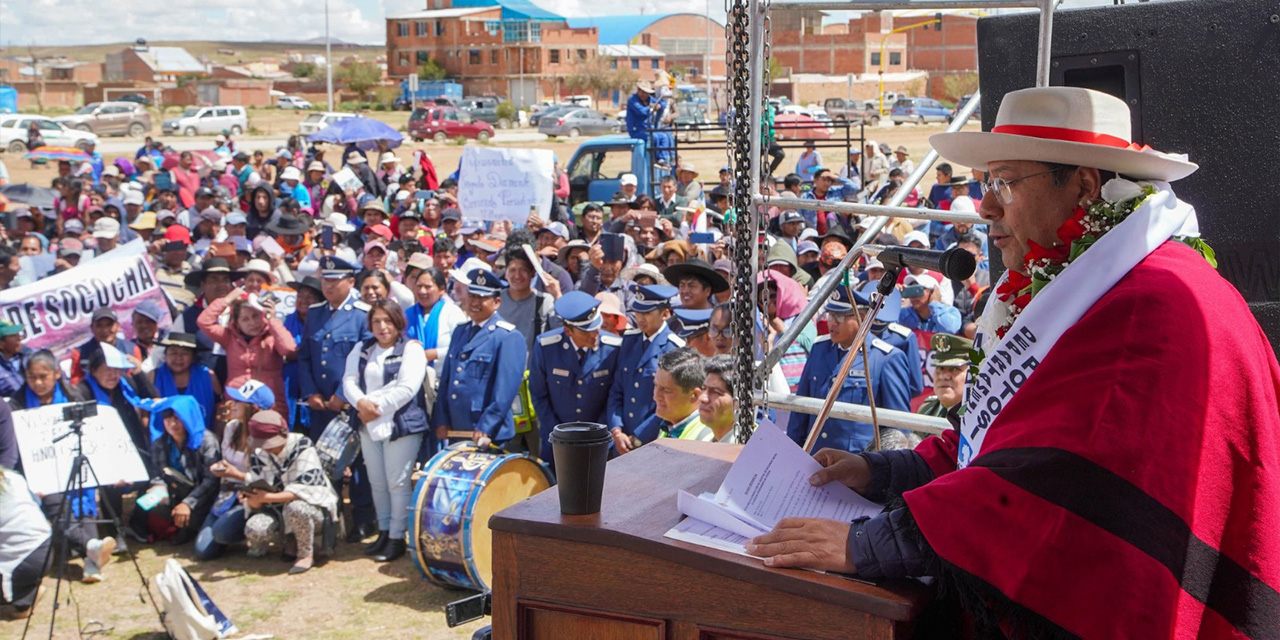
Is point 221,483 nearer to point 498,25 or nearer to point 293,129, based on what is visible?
point 293,129

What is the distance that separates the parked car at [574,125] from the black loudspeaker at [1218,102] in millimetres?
41190

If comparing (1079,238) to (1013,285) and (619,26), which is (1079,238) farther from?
(619,26)

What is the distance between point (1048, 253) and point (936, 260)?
30cm

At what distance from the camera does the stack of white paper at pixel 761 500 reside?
237 centimetres

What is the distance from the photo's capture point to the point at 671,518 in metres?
2.46

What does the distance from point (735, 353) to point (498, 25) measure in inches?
3347

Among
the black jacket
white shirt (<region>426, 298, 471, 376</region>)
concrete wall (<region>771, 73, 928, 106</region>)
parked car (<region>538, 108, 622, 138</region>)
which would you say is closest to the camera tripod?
the black jacket

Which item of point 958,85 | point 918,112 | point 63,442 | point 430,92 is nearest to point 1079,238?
point 63,442

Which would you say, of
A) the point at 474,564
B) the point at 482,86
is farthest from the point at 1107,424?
the point at 482,86

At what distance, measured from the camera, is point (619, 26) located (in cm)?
9650

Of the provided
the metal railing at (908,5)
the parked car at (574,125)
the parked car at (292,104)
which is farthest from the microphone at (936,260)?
the parked car at (292,104)

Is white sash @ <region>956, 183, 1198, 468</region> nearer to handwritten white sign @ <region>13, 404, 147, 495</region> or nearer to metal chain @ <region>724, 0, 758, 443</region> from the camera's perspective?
metal chain @ <region>724, 0, 758, 443</region>

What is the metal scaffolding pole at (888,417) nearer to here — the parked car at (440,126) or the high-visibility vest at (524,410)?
the high-visibility vest at (524,410)

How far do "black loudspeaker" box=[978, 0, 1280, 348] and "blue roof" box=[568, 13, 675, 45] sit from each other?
8917 centimetres
